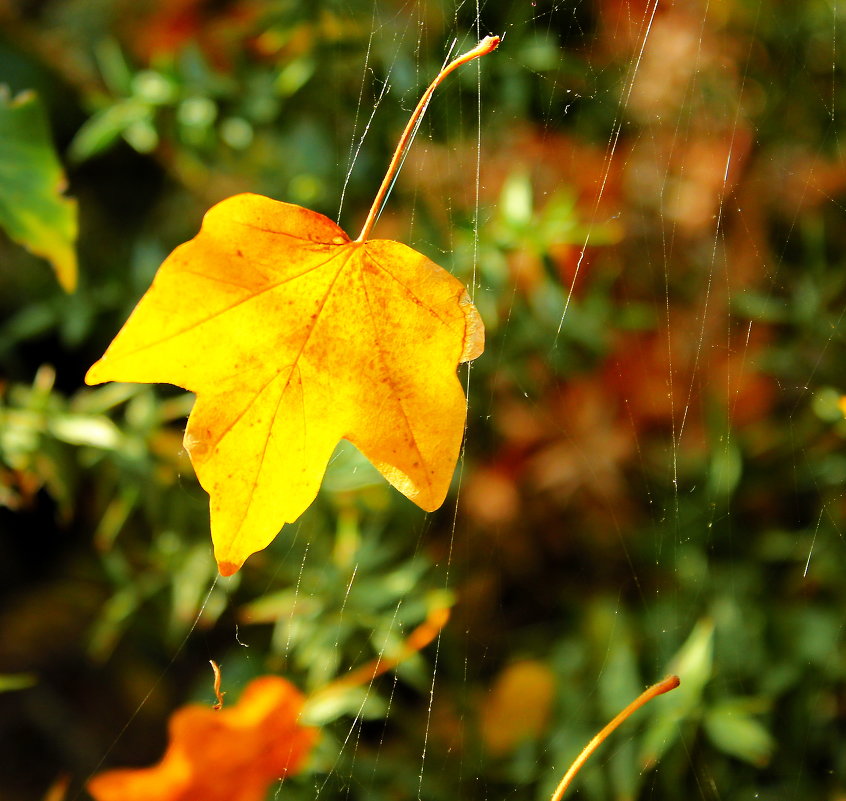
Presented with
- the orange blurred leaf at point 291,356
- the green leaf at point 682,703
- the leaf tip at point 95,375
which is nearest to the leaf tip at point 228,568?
the orange blurred leaf at point 291,356

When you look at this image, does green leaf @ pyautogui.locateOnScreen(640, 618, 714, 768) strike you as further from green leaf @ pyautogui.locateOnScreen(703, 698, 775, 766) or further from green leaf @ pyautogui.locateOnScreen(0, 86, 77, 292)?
green leaf @ pyautogui.locateOnScreen(0, 86, 77, 292)

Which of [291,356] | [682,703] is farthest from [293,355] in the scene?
[682,703]

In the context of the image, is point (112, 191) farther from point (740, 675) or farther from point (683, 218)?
point (740, 675)

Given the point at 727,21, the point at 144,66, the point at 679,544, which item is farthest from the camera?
the point at 144,66

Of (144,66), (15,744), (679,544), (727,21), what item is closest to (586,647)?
(679,544)

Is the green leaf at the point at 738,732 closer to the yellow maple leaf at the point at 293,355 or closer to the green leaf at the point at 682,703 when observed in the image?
the green leaf at the point at 682,703
